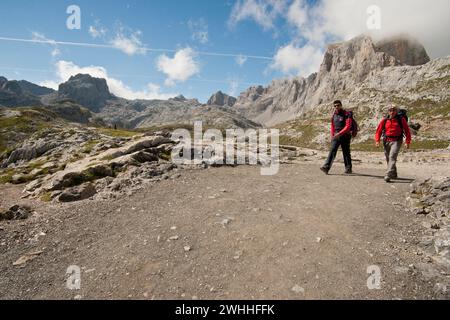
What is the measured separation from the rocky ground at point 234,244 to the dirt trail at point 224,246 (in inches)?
1.4

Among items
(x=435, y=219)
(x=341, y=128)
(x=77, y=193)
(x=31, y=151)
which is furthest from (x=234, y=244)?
(x=31, y=151)

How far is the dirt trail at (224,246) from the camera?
6.91m

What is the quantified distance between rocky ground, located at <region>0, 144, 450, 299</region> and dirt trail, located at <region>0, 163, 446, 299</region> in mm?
34

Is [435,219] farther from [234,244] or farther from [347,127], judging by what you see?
[347,127]

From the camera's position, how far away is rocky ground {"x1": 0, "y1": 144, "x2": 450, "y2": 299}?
6.92 m

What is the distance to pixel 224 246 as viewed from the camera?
874 cm

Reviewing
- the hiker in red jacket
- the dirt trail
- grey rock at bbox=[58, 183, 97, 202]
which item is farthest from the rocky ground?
the hiker in red jacket

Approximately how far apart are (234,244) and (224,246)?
0.33 m

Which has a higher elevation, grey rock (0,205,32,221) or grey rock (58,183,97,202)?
grey rock (58,183,97,202)

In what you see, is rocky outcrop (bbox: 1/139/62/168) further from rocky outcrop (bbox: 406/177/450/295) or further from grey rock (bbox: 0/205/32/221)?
rocky outcrop (bbox: 406/177/450/295)

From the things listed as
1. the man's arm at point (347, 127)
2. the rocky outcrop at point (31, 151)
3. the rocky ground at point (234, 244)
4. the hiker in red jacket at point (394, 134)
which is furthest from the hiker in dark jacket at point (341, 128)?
the rocky outcrop at point (31, 151)
